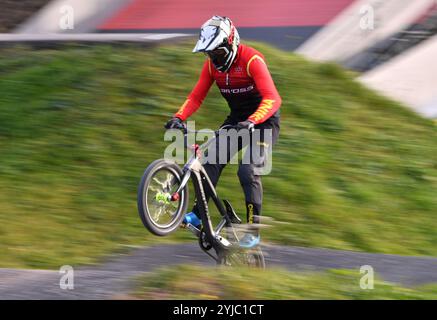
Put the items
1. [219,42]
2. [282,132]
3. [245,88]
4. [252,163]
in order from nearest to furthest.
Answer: [219,42], [252,163], [245,88], [282,132]

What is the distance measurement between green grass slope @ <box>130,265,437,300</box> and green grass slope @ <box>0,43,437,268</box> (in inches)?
85.0

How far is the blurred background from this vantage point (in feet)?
28.6

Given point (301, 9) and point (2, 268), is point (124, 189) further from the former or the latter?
point (301, 9)

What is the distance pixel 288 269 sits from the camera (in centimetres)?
756

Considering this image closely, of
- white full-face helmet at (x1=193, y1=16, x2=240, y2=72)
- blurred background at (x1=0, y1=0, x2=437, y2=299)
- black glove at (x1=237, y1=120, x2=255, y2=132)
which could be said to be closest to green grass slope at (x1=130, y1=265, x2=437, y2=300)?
blurred background at (x1=0, y1=0, x2=437, y2=299)

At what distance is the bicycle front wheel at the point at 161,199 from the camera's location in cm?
652

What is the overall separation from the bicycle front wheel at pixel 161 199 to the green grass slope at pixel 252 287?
1.74 feet

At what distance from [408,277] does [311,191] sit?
2420 millimetres

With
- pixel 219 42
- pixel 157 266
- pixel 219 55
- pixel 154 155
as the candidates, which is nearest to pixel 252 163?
pixel 219 55

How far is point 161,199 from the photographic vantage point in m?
6.63

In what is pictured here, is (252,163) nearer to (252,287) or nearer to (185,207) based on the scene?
(185,207)

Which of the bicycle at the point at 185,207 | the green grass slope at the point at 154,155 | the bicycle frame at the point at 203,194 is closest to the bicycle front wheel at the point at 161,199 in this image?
the bicycle at the point at 185,207

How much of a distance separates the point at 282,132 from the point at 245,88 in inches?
129

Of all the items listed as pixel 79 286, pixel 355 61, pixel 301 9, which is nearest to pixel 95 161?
pixel 79 286
